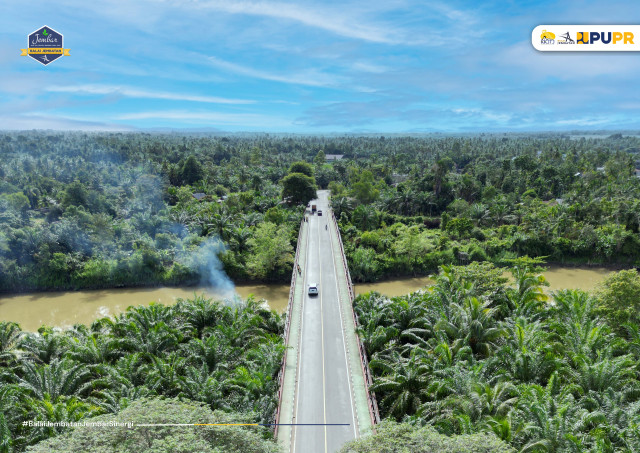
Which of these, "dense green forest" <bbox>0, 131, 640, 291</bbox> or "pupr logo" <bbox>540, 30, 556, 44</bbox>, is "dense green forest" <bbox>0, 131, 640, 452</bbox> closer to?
"dense green forest" <bbox>0, 131, 640, 291</bbox>

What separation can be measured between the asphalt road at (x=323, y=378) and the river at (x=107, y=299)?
873 cm

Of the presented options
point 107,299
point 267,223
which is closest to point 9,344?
point 107,299

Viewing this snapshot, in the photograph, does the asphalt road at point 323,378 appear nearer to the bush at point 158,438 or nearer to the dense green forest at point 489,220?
the bush at point 158,438

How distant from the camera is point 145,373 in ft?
76.2

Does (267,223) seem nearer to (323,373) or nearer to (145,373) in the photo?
(145,373)

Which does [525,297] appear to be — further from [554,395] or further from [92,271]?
[92,271]

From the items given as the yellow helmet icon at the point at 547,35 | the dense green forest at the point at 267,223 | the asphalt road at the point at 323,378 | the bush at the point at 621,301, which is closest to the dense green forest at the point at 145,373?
the asphalt road at the point at 323,378

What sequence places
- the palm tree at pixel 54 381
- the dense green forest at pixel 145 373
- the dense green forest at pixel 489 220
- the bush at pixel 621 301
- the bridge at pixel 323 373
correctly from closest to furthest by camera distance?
the dense green forest at pixel 145 373 → the bridge at pixel 323 373 → the palm tree at pixel 54 381 → the bush at pixel 621 301 → the dense green forest at pixel 489 220

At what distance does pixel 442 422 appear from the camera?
58.8 ft

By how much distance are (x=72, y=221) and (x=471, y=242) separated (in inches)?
2030

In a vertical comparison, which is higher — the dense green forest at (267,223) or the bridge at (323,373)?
the dense green forest at (267,223)

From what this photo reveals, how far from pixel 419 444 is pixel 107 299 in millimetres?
38036

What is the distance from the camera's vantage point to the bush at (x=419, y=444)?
39.7ft

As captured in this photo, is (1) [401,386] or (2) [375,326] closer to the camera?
(1) [401,386]
